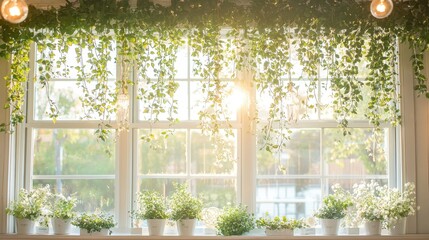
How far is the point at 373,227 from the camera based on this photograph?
530 centimetres

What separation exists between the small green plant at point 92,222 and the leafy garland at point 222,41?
0.68 meters

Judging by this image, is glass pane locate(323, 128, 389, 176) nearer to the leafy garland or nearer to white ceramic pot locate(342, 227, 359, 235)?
the leafy garland

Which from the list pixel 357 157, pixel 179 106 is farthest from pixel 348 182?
pixel 179 106

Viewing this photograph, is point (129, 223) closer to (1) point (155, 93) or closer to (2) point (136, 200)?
(2) point (136, 200)

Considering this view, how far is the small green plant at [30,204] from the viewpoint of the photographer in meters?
5.27

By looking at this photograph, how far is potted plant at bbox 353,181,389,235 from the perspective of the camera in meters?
5.27

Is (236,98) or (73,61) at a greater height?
(73,61)

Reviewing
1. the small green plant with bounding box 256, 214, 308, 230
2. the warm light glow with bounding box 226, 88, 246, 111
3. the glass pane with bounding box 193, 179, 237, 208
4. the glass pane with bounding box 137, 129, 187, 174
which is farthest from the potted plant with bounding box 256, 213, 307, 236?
the warm light glow with bounding box 226, 88, 246, 111

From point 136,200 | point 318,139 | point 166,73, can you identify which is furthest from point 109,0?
point 318,139

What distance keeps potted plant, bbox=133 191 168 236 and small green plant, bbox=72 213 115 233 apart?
25 cm

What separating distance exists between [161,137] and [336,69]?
1605 mm

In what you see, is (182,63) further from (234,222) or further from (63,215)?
(63,215)

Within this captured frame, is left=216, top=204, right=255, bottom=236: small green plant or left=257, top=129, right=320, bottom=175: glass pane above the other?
left=257, top=129, right=320, bottom=175: glass pane

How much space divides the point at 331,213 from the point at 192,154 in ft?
4.22
